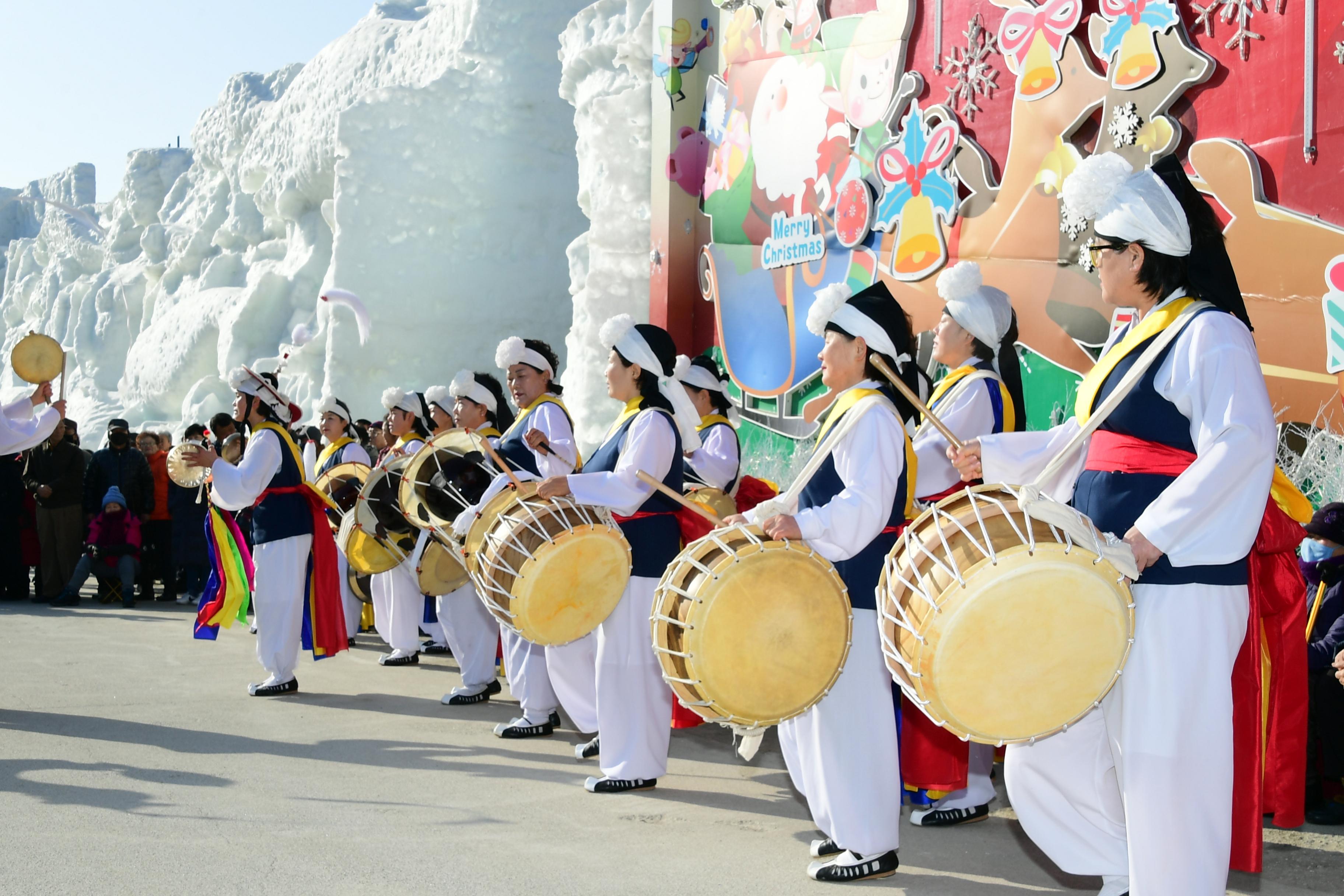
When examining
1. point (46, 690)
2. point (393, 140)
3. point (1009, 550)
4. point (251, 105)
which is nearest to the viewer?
point (1009, 550)

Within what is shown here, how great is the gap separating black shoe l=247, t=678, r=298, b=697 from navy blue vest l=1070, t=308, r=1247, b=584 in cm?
490

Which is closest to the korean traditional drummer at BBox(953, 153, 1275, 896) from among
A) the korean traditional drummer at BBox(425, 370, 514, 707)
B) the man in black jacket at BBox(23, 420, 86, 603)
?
the korean traditional drummer at BBox(425, 370, 514, 707)

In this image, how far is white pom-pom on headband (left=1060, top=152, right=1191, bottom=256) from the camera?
8.77ft

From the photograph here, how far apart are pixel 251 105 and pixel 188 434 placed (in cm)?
1655

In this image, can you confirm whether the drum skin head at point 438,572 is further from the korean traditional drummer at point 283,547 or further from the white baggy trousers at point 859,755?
the white baggy trousers at point 859,755

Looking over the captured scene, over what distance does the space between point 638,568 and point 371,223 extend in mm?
14289

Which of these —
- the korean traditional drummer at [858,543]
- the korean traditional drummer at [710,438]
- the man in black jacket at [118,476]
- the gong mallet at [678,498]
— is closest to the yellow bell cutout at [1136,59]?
the korean traditional drummer at [710,438]

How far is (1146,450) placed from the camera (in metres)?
2.69

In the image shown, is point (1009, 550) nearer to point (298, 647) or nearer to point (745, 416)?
point (298, 647)

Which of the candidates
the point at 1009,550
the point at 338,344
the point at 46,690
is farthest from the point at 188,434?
the point at 1009,550

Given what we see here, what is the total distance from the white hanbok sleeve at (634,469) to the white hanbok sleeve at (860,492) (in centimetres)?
100

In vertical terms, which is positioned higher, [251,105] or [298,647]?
[251,105]

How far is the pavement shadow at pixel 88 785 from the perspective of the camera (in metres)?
4.28

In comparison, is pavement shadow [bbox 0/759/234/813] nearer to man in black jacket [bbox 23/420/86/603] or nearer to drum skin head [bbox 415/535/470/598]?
drum skin head [bbox 415/535/470/598]
